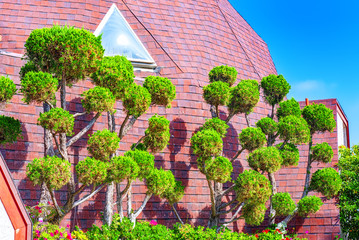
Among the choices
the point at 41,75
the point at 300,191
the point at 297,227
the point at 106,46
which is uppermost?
the point at 106,46

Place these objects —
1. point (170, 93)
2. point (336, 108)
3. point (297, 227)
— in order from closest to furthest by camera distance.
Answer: point (170, 93) < point (297, 227) < point (336, 108)

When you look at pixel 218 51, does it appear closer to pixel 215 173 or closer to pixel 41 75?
pixel 215 173

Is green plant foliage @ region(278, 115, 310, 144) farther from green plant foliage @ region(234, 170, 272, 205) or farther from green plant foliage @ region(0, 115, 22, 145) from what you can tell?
green plant foliage @ region(0, 115, 22, 145)

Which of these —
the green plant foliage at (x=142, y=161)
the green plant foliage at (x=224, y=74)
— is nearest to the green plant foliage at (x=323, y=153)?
the green plant foliage at (x=224, y=74)

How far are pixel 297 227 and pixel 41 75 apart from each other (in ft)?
33.8

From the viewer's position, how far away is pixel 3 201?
727 centimetres

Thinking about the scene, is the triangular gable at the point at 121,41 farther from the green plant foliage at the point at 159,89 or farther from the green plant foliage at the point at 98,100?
the green plant foliage at the point at 98,100

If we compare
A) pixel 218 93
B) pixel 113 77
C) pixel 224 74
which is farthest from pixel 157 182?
pixel 224 74

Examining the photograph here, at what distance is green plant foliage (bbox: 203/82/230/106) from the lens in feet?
45.7

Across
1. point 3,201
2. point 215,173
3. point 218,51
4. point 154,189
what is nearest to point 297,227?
point 215,173

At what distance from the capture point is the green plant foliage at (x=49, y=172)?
9867 millimetres

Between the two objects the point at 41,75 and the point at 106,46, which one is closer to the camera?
the point at 41,75

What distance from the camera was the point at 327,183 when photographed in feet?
47.3

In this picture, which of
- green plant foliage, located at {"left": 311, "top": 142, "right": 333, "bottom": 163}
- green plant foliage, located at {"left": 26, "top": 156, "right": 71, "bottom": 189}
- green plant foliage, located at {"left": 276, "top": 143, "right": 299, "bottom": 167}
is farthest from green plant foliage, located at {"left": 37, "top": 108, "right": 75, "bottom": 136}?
green plant foliage, located at {"left": 311, "top": 142, "right": 333, "bottom": 163}
